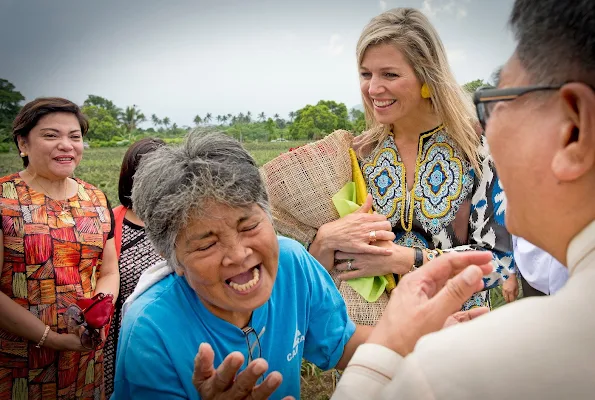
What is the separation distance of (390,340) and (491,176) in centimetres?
168

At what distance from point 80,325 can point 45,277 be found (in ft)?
1.32

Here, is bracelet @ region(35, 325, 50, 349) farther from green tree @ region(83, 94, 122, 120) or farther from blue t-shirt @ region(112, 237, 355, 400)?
green tree @ region(83, 94, 122, 120)

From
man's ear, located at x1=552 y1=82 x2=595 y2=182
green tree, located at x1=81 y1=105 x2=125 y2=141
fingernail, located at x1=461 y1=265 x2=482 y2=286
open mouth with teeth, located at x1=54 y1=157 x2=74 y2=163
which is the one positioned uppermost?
man's ear, located at x1=552 y1=82 x2=595 y2=182

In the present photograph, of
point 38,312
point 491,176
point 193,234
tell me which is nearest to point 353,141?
point 491,176

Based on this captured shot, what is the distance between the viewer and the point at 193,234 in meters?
1.71

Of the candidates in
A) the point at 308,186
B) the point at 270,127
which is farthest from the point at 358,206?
the point at 270,127

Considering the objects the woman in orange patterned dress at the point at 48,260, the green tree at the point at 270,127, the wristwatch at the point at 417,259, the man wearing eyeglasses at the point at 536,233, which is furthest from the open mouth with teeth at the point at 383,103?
the green tree at the point at 270,127

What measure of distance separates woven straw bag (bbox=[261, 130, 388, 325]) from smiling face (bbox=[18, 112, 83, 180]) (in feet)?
5.21

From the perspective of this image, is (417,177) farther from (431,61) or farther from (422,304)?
(422,304)

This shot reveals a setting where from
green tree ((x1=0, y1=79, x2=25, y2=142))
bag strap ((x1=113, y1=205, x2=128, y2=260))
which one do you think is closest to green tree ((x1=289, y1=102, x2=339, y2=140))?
green tree ((x1=0, y1=79, x2=25, y2=142))

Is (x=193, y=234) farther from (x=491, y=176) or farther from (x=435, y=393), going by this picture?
(x=491, y=176)

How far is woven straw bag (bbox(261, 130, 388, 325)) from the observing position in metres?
2.55

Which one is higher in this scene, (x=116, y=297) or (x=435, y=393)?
(x=435, y=393)

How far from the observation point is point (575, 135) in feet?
2.88
